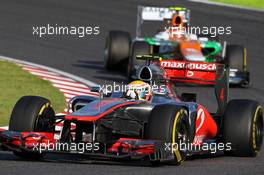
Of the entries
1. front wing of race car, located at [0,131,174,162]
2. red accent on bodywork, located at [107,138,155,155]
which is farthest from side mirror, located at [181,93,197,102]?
red accent on bodywork, located at [107,138,155,155]

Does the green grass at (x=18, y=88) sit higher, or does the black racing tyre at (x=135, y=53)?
the black racing tyre at (x=135, y=53)

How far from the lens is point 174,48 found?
962 inches

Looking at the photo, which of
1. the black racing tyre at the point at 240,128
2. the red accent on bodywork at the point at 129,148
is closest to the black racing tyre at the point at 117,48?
the black racing tyre at the point at 240,128

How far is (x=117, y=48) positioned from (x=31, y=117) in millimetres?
12316

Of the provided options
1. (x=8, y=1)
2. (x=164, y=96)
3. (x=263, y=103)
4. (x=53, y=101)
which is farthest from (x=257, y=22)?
(x=164, y=96)

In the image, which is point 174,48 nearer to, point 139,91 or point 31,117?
point 139,91

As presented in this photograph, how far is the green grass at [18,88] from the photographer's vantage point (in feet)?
62.1

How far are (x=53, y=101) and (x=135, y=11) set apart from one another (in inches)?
622

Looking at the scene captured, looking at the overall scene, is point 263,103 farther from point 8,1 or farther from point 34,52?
point 8,1

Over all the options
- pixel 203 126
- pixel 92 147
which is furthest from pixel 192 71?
pixel 92 147

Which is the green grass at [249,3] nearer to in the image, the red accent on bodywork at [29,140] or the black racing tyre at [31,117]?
the black racing tyre at [31,117]

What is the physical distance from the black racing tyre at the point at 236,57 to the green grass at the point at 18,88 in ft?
14.6

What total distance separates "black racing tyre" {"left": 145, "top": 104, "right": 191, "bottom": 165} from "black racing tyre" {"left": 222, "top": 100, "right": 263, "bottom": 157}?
116 cm

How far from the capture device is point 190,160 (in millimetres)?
13641
